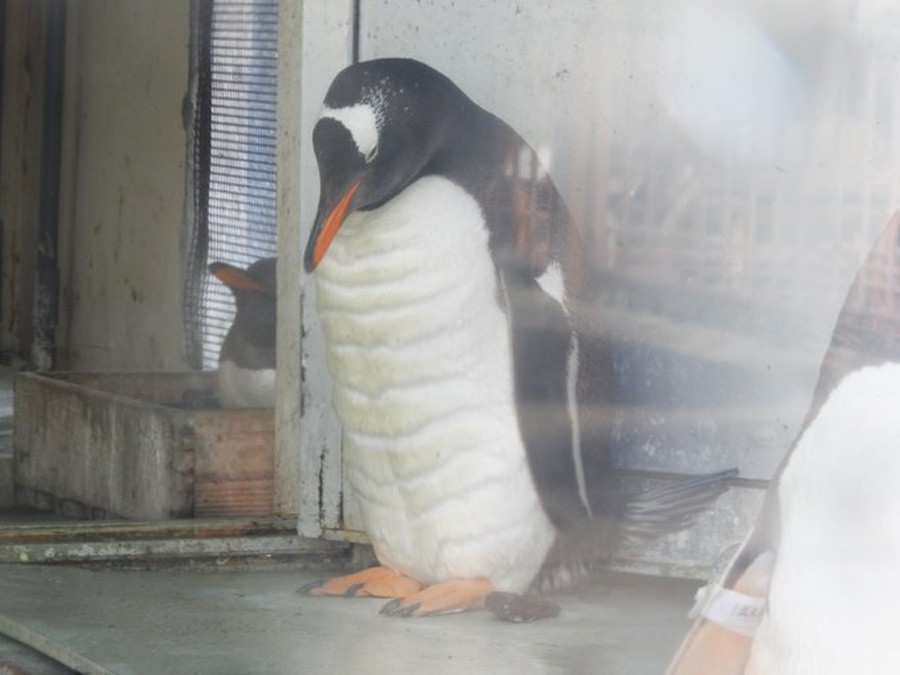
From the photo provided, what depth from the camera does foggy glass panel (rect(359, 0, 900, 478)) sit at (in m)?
2.50

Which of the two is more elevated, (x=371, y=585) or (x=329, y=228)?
(x=329, y=228)

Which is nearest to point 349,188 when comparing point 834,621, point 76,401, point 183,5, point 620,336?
point 620,336

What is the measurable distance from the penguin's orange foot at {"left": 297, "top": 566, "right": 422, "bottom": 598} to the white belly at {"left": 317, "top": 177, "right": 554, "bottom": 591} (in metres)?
0.08

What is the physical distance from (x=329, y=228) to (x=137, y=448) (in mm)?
1080

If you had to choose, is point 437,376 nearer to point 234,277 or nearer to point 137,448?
point 137,448

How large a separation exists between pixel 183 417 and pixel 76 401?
53 cm

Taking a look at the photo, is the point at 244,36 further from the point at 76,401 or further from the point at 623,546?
the point at 623,546

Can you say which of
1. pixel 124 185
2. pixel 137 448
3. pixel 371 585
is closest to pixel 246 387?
pixel 137 448

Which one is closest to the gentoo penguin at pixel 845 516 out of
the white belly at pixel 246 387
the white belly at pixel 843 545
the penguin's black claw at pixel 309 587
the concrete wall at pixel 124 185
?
the white belly at pixel 843 545

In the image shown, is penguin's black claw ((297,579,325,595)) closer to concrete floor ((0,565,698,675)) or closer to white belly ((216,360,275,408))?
concrete floor ((0,565,698,675))

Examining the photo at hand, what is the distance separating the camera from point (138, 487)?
3387 mm

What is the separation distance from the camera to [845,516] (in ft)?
5.41

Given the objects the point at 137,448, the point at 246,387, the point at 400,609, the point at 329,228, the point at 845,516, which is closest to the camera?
the point at 845,516

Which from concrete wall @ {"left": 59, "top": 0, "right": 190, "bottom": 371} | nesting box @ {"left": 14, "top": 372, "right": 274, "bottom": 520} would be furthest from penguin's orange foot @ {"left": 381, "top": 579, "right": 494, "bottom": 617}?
concrete wall @ {"left": 59, "top": 0, "right": 190, "bottom": 371}
